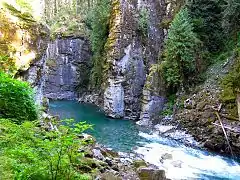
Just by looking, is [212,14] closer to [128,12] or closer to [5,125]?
[128,12]

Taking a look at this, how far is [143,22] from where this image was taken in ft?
105

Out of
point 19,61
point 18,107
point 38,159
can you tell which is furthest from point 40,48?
point 38,159

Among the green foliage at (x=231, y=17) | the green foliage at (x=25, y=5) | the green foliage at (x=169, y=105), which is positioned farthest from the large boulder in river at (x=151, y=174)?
the green foliage at (x=231, y=17)

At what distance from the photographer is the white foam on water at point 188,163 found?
1460cm

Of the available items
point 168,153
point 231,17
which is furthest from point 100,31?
point 168,153

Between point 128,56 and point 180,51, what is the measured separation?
6.74 m

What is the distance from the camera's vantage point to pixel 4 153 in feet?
20.2

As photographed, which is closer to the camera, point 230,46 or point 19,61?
point 19,61

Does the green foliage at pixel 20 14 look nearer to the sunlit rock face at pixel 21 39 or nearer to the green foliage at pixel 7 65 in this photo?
the sunlit rock face at pixel 21 39

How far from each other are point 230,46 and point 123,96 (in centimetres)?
989

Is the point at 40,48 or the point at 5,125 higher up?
the point at 40,48

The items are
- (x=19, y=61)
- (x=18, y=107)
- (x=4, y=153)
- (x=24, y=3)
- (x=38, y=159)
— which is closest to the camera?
(x=38, y=159)

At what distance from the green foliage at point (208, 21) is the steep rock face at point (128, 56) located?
483cm

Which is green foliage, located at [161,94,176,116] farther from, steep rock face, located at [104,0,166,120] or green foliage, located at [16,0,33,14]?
green foliage, located at [16,0,33,14]
